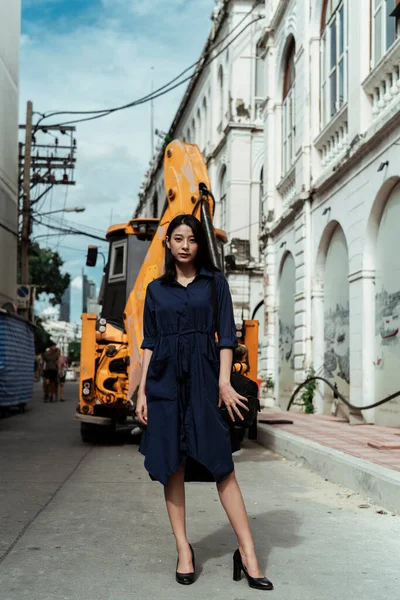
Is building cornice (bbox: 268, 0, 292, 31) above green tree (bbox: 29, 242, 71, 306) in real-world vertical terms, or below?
above

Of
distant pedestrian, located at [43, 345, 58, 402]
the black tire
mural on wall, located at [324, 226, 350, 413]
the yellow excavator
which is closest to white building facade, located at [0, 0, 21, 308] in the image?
distant pedestrian, located at [43, 345, 58, 402]

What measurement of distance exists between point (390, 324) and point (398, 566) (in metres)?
7.92

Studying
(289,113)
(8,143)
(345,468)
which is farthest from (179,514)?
(8,143)

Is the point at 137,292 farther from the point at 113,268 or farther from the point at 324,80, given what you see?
the point at 324,80

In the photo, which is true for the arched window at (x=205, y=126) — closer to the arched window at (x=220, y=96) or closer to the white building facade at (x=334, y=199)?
the arched window at (x=220, y=96)

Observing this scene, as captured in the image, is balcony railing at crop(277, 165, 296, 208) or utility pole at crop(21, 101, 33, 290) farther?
utility pole at crop(21, 101, 33, 290)

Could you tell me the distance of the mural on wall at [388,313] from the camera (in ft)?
38.4

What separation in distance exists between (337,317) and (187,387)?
460 inches

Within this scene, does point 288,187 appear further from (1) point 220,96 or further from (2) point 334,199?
(1) point 220,96

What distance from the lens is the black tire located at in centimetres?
1117

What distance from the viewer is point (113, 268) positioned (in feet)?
38.4

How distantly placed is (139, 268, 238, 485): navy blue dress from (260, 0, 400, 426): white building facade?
321 inches

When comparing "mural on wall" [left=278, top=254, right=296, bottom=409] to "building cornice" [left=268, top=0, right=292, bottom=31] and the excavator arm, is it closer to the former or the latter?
"building cornice" [left=268, top=0, right=292, bottom=31]

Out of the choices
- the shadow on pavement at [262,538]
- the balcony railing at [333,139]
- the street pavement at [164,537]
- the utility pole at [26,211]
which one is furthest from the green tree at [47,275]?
the shadow on pavement at [262,538]
